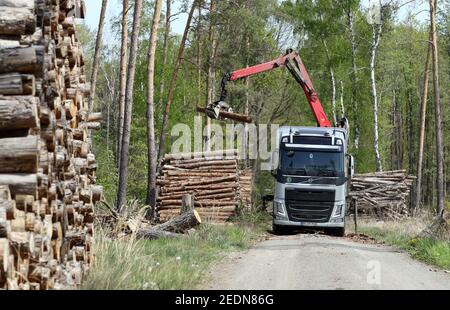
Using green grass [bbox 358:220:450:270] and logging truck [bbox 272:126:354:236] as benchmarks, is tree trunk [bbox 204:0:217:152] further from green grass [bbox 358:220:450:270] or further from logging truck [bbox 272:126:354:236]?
green grass [bbox 358:220:450:270]

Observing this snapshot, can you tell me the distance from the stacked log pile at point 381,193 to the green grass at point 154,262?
15.7 meters

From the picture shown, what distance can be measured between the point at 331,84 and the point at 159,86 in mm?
10107

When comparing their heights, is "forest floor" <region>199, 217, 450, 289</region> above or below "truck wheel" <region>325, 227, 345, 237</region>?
above

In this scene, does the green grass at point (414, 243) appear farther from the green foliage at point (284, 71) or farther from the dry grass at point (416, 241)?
the green foliage at point (284, 71)

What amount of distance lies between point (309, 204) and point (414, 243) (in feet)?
18.6

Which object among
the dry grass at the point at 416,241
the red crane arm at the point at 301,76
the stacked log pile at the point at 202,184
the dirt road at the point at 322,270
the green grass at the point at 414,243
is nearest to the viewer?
the dirt road at the point at 322,270

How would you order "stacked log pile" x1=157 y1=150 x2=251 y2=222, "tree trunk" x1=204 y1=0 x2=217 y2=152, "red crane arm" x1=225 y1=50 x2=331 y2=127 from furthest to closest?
"tree trunk" x1=204 y1=0 x2=217 y2=152 < "red crane arm" x1=225 y1=50 x2=331 y2=127 < "stacked log pile" x1=157 y1=150 x2=251 y2=222

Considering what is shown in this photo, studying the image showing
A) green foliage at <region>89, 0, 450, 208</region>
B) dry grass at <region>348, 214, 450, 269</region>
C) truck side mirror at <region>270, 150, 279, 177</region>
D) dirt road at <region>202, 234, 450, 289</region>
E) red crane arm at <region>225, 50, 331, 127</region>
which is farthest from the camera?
green foliage at <region>89, 0, 450, 208</region>

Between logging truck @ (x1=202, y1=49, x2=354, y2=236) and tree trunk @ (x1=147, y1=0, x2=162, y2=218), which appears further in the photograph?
tree trunk @ (x1=147, y1=0, x2=162, y2=218)

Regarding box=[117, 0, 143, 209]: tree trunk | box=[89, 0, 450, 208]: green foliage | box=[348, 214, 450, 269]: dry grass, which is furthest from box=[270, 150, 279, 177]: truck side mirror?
box=[89, 0, 450, 208]: green foliage

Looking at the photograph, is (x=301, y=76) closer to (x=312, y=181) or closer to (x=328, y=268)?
(x=312, y=181)

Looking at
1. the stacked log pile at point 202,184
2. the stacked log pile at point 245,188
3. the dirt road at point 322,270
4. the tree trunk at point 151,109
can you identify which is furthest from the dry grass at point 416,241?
the tree trunk at point 151,109

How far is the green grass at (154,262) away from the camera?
9289 mm

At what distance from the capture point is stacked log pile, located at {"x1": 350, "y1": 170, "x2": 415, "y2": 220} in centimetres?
3234
